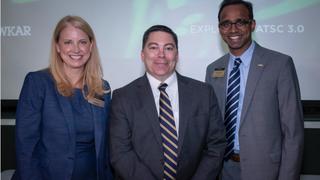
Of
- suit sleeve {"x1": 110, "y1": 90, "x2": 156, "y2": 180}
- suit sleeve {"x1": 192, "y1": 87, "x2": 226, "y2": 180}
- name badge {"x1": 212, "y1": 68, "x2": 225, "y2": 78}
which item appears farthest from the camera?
name badge {"x1": 212, "y1": 68, "x2": 225, "y2": 78}

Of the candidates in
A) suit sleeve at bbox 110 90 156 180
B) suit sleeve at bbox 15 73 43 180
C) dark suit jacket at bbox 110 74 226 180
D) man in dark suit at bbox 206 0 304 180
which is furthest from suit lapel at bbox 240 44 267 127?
suit sleeve at bbox 15 73 43 180

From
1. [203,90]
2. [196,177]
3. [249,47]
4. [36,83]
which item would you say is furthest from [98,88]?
[249,47]

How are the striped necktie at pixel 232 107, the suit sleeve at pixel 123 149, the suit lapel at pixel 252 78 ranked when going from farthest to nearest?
the striped necktie at pixel 232 107
the suit lapel at pixel 252 78
the suit sleeve at pixel 123 149

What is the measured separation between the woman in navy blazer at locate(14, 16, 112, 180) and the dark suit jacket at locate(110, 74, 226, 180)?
165 millimetres

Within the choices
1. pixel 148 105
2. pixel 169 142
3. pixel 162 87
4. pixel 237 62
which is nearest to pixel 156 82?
pixel 162 87

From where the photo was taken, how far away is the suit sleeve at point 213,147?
2.08m

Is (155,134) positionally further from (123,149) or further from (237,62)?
(237,62)

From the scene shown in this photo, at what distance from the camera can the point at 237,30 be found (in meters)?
2.35

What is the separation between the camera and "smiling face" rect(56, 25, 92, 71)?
85.0 inches

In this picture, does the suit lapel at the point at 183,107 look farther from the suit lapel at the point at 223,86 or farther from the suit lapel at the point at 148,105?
the suit lapel at the point at 223,86

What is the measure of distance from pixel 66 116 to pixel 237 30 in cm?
138

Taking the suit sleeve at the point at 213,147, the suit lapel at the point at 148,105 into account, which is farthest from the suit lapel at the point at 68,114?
the suit sleeve at the point at 213,147

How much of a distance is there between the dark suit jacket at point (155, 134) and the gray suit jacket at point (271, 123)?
8.9 inches

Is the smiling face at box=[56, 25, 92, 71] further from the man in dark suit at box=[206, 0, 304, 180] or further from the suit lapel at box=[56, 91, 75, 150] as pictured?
the man in dark suit at box=[206, 0, 304, 180]
